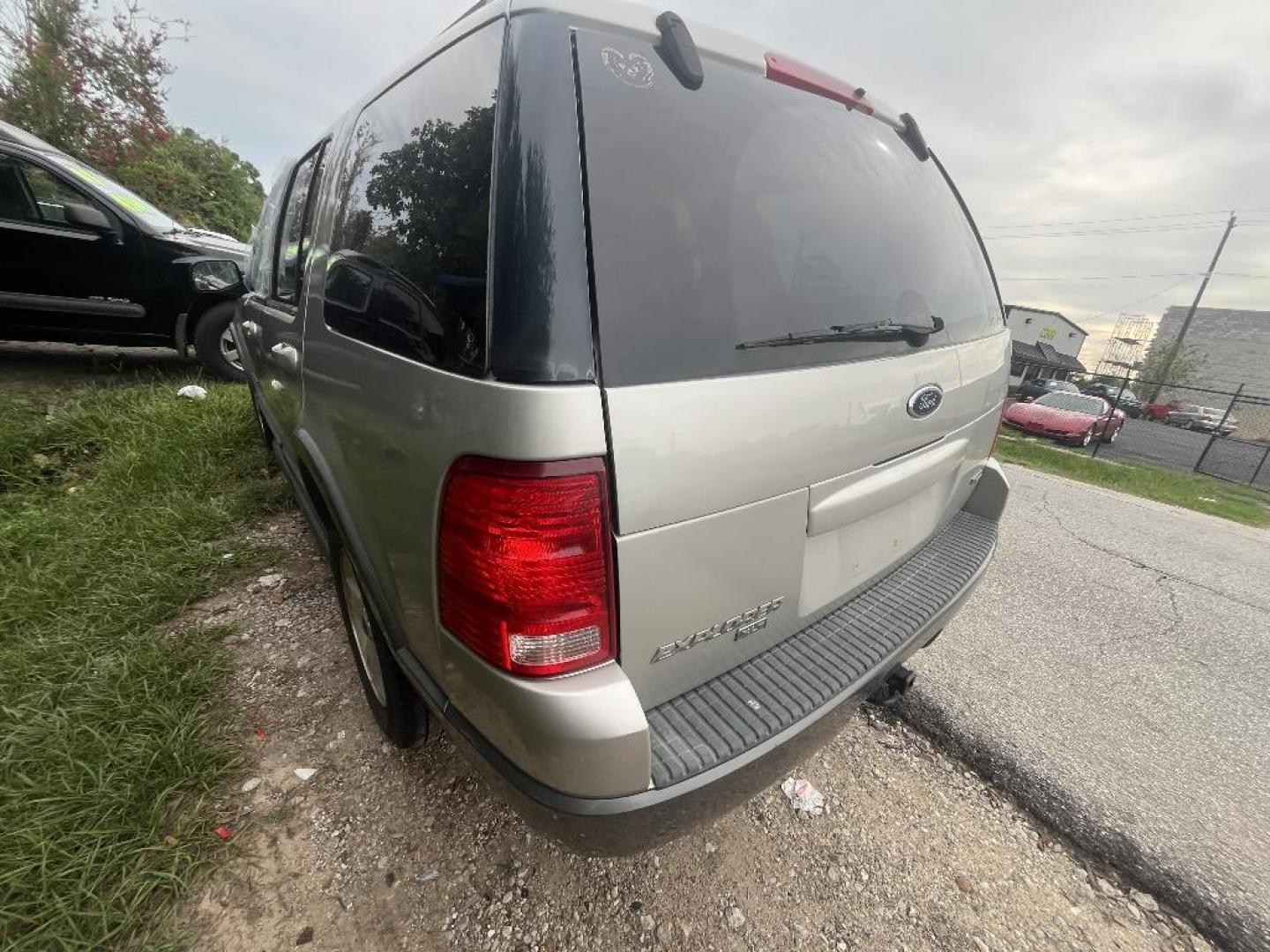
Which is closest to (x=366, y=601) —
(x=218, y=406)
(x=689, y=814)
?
(x=689, y=814)

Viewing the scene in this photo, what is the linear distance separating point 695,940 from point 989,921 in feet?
2.63

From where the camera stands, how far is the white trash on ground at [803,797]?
5.74ft

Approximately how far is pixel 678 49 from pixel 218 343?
596 cm

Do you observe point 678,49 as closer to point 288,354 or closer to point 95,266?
point 288,354

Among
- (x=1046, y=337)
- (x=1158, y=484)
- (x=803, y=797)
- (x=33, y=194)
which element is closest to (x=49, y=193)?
(x=33, y=194)

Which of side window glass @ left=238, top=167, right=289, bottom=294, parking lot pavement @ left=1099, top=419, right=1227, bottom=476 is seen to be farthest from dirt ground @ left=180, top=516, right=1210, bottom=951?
parking lot pavement @ left=1099, top=419, right=1227, bottom=476

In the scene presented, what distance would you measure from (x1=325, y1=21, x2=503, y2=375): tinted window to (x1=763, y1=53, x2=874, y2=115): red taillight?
693 millimetres

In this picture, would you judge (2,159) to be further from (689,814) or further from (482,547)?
(689,814)

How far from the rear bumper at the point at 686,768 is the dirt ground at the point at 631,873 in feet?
0.90

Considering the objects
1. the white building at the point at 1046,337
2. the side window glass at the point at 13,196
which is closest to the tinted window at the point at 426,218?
the side window glass at the point at 13,196

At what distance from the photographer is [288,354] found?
2.04m

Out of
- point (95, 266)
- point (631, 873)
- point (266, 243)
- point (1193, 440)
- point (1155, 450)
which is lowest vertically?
point (1193, 440)

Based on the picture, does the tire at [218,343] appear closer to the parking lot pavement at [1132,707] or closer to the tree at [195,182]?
the parking lot pavement at [1132,707]

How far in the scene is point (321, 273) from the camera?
1.73m
